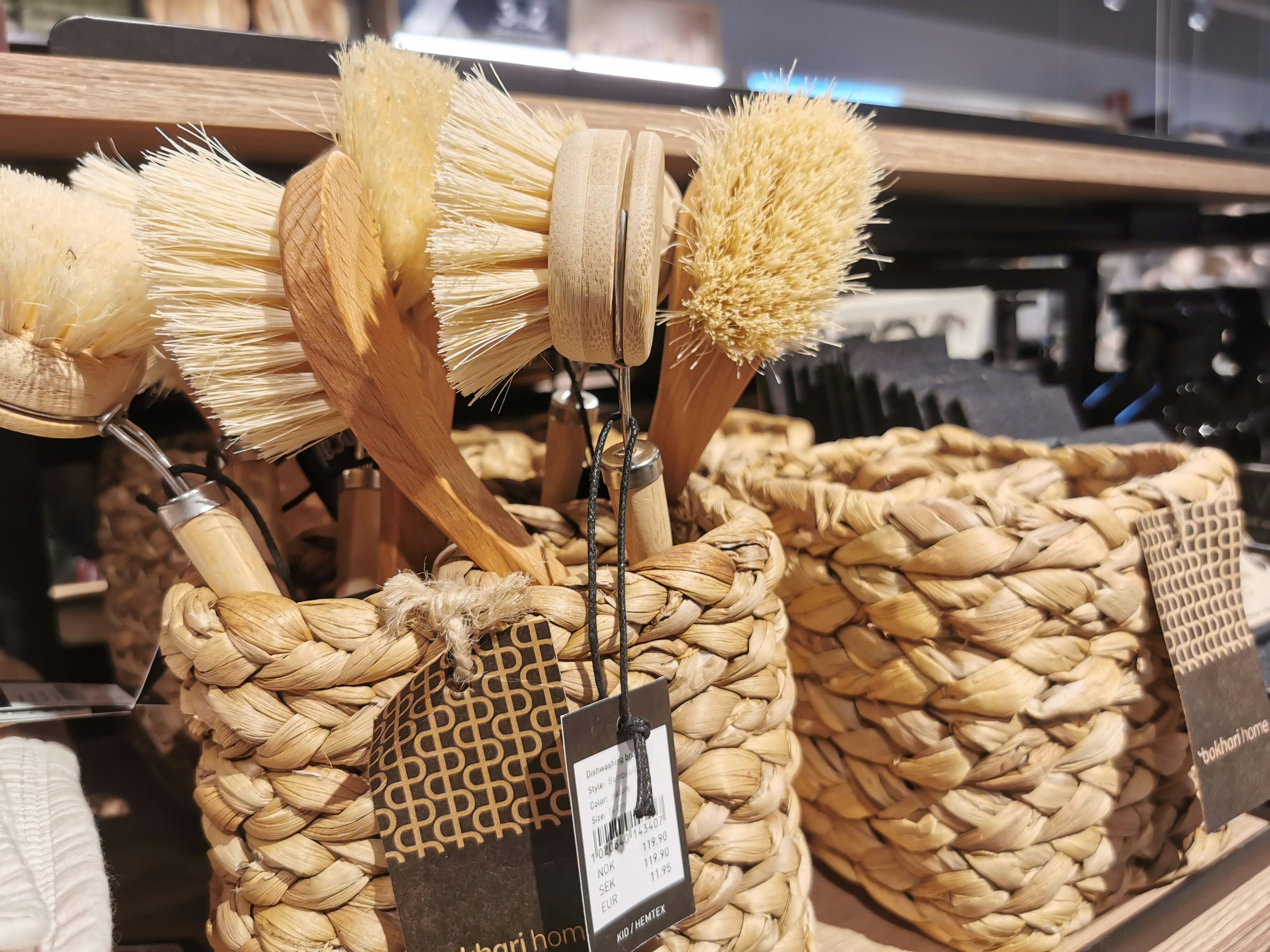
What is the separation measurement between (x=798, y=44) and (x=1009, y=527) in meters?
0.79

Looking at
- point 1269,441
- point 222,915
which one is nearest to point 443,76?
point 222,915

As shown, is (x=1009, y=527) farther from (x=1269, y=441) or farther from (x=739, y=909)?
(x=1269, y=441)

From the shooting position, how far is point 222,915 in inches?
13.6

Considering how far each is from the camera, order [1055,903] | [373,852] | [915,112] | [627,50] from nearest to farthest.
→ 1. [373,852]
2. [1055,903]
3. [915,112]
4. [627,50]

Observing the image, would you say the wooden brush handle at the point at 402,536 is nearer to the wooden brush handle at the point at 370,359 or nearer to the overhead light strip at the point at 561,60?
the wooden brush handle at the point at 370,359

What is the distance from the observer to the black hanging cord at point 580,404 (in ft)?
1.45

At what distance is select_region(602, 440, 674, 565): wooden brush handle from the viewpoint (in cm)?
35

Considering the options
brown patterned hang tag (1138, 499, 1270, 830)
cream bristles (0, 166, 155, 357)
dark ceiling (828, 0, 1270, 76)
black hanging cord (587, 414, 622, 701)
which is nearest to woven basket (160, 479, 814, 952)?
black hanging cord (587, 414, 622, 701)

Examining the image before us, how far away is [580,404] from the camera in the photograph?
445mm

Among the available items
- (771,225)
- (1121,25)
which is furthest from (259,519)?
(1121,25)

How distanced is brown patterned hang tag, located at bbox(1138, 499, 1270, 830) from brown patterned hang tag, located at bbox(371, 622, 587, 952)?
0.32 meters

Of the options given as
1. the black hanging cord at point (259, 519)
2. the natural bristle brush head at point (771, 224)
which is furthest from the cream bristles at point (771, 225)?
the black hanging cord at point (259, 519)

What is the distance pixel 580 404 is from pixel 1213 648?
0.36 metres

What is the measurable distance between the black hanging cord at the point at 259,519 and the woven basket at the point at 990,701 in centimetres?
25
